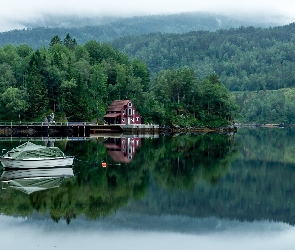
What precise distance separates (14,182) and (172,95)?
109 metres

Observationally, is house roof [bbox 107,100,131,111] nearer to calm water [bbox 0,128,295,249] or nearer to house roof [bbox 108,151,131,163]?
house roof [bbox 108,151,131,163]

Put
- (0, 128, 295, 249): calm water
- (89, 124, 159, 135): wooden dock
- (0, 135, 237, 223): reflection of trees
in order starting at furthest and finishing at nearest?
(89, 124, 159, 135): wooden dock
(0, 135, 237, 223): reflection of trees
(0, 128, 295, 249): calm water

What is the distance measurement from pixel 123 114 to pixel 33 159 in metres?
83.6

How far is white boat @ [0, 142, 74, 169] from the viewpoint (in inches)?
1885

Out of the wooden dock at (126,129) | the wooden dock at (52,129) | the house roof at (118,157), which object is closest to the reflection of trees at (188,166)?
the house roof at (118,157)

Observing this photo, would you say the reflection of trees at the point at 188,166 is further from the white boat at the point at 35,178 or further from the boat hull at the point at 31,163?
the boat hull at the point at 31,163

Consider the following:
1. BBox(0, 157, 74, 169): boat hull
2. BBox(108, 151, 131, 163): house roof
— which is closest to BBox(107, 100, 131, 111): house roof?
BBox(108, 151, 131, 163): house roof

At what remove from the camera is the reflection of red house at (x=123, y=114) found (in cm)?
13125

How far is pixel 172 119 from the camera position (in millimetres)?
136500

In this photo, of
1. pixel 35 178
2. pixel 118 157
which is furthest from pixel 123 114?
pixel 35 178

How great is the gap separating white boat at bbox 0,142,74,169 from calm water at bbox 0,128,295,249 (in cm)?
100

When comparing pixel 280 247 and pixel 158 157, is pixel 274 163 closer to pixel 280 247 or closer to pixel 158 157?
pixel 158 157

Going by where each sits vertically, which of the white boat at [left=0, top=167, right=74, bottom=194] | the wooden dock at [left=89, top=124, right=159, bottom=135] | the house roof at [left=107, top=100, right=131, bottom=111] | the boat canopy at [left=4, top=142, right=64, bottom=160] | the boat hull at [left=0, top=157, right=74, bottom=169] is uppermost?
the house roof at [left=107, top=100, right=131, bottom=111]

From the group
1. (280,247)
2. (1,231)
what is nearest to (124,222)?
(1,231)
